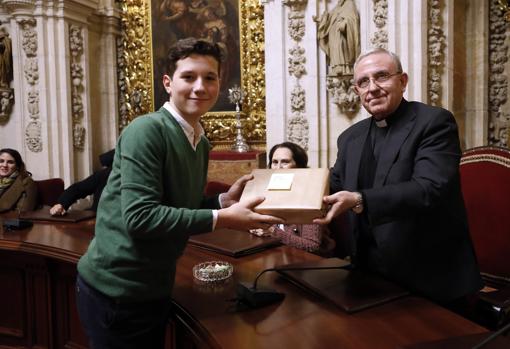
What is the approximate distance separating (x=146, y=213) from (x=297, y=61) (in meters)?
5.43

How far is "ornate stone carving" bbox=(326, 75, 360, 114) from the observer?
21.0ft

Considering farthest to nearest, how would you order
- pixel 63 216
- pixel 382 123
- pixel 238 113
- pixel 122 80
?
pixel 122 80 → pixel 238 113 → pixel 63 216 → pixel 382 123

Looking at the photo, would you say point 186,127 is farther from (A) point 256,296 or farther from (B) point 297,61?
(B) point 297,61

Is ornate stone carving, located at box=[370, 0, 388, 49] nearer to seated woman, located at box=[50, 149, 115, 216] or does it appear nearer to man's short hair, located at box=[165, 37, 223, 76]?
seated woman, located at box=[50, 149, 115, 216]

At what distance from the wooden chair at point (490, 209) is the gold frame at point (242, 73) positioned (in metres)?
4.99

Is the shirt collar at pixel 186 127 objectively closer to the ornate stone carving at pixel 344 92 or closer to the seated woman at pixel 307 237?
the seated woman at pixel 307 237

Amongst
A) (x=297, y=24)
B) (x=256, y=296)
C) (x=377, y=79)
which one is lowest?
(x=256, y=296)

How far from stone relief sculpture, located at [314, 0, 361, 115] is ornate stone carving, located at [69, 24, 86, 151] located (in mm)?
3529

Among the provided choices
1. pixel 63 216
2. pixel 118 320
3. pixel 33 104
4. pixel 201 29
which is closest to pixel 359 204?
pixel 118 320

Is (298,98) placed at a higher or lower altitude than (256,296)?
higher

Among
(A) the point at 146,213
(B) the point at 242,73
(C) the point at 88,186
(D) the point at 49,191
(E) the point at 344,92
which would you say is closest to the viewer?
(A) the point at 146,213

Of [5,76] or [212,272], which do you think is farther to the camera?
[5,76]

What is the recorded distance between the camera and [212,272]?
2.31 meters

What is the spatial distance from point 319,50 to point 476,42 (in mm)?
1882
